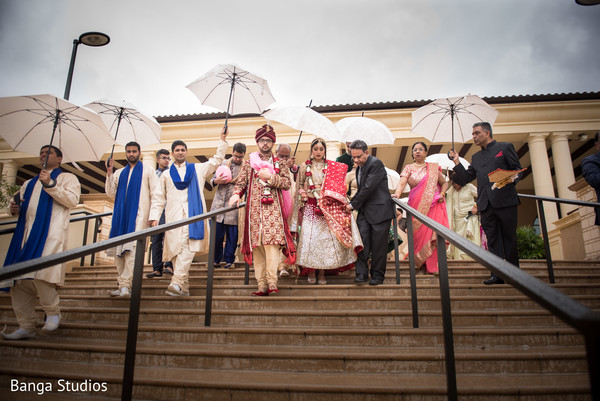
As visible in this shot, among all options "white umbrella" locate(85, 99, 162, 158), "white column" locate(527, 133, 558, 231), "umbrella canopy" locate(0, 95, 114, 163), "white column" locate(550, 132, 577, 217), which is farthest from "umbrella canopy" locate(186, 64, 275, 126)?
"white column" locate(550, 132, 577, 217)

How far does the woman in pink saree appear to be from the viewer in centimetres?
553

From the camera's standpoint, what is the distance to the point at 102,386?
260 centimetres

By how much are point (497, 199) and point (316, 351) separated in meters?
3.02

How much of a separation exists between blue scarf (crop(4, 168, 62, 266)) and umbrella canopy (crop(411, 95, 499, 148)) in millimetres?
5427

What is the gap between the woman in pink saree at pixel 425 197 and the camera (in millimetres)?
5531

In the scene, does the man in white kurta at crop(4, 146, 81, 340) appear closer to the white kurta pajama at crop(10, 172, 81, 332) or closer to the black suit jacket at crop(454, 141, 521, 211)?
the white kurta pajama at crop(10, 172, 81, 332)

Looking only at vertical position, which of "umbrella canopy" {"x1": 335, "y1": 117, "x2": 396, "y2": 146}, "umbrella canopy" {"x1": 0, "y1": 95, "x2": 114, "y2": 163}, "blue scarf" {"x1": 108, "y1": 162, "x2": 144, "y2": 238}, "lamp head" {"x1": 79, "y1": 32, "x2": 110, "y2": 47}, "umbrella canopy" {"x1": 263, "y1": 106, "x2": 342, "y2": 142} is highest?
"lamp head" {"x1": 79, "y1": 32, "x2": 110, "y2": 47}

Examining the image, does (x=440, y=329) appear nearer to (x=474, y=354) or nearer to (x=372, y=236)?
(x=474, y=354)

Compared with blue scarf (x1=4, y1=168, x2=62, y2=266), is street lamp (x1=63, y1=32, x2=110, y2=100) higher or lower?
higher

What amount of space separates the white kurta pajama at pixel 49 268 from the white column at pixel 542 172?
12.0 meters

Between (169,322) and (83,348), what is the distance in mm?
874

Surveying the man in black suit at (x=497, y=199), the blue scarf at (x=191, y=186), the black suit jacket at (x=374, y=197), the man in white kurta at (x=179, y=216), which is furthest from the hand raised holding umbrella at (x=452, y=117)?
the blue scarf at (x=191, y=186)

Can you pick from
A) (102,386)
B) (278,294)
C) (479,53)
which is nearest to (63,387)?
(102,386)

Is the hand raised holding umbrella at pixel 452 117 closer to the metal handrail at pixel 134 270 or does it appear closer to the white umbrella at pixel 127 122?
the white umbrella at pixel 127 122
